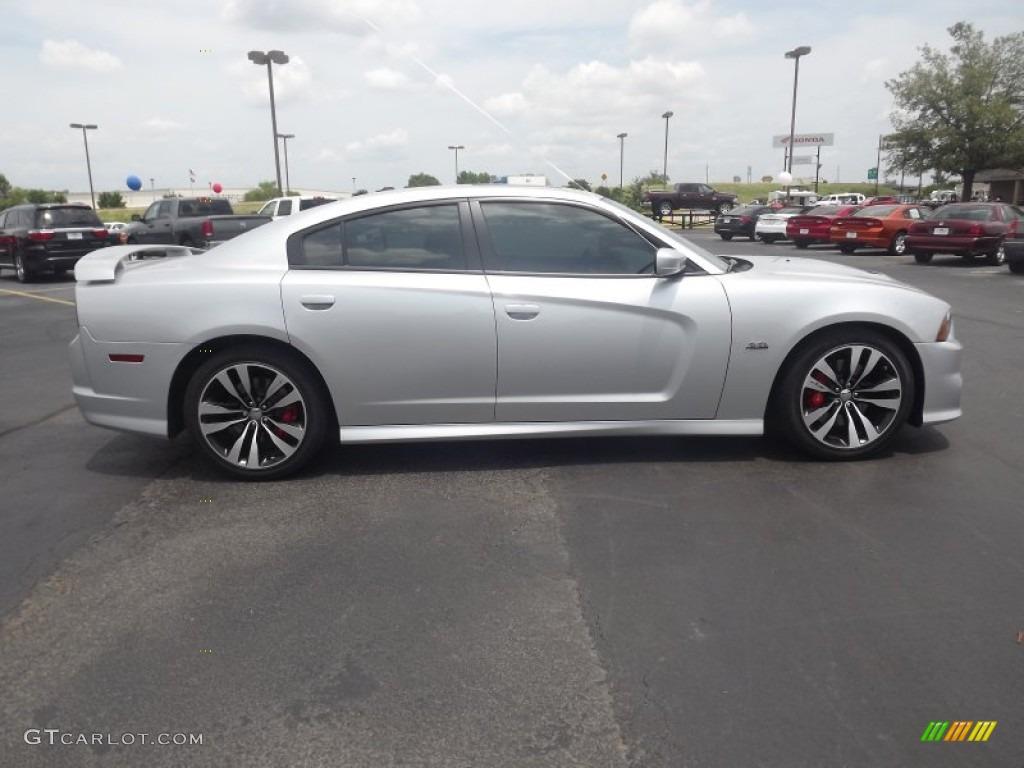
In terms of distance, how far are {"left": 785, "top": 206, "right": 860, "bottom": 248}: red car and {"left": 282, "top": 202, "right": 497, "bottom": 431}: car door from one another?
21.3 m

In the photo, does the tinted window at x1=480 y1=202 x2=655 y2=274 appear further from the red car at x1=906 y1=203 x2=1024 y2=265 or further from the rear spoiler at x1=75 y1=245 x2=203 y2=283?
the red car at x1=906 y1=203 x2=1024 y2=265

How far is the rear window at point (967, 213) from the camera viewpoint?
17.8 m

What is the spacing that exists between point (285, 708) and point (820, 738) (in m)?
1.50

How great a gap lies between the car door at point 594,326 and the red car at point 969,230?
15762 millimetres

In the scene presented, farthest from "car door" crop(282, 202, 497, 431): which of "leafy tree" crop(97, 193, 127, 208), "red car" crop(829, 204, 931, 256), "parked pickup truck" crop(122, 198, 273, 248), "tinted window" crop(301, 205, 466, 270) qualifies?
"leafy tree" crop(97, 193, 127, 208)

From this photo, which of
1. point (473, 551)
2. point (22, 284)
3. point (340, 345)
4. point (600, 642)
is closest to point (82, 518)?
point (340, 345)

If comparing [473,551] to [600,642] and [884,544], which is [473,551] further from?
[884,544]

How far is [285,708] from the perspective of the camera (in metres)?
2.39

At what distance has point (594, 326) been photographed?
4.22m

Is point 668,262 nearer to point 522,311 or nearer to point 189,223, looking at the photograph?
point 522,311

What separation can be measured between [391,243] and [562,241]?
907mm

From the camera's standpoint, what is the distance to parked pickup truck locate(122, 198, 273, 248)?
18.6m

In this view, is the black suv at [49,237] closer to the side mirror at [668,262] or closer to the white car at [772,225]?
the side mirror at [668,262]

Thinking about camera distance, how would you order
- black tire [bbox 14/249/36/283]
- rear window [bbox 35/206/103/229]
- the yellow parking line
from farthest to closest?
black tire [bbox 14/249/36/283] < rear window [bbox 35/206/103/229] < the yellow parking line
